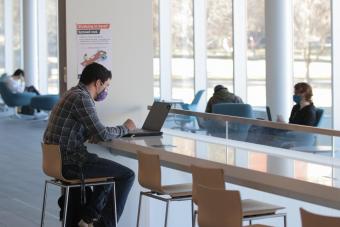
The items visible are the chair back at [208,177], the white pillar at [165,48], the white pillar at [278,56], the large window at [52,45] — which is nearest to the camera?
the chair back at [208,177]

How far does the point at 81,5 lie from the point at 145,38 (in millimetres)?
663

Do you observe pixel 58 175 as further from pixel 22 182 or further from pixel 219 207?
pixel 22 182

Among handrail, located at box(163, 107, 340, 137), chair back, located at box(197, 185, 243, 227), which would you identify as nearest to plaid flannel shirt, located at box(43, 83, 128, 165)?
handrail, located at box(163, 107, 340, 137)

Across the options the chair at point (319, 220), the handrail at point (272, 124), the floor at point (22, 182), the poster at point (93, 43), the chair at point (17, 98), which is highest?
the poster at point (93, 43)

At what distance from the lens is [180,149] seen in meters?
5.61

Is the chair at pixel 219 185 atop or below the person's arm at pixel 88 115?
below

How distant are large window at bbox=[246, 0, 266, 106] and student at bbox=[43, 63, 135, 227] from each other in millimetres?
8337

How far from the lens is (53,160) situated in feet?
18.2

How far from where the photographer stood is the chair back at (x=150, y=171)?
516cm

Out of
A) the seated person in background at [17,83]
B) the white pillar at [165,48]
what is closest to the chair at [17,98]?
the seated person in background at [17,83]

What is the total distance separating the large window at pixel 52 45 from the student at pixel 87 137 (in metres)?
14.7

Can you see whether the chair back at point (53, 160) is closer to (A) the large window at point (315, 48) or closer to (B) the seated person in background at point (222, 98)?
(B) the seated person in background at point (222, 98)

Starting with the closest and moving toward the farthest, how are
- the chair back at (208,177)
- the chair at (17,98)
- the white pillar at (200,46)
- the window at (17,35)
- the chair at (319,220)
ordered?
the chair at (319,220)
the chair back at (208,177)
the white pillar at (200,46)
the chair at (17,98)
the window at (17,35)

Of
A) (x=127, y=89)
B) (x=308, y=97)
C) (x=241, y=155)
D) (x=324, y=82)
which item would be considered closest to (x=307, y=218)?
(x=241, y=155)
